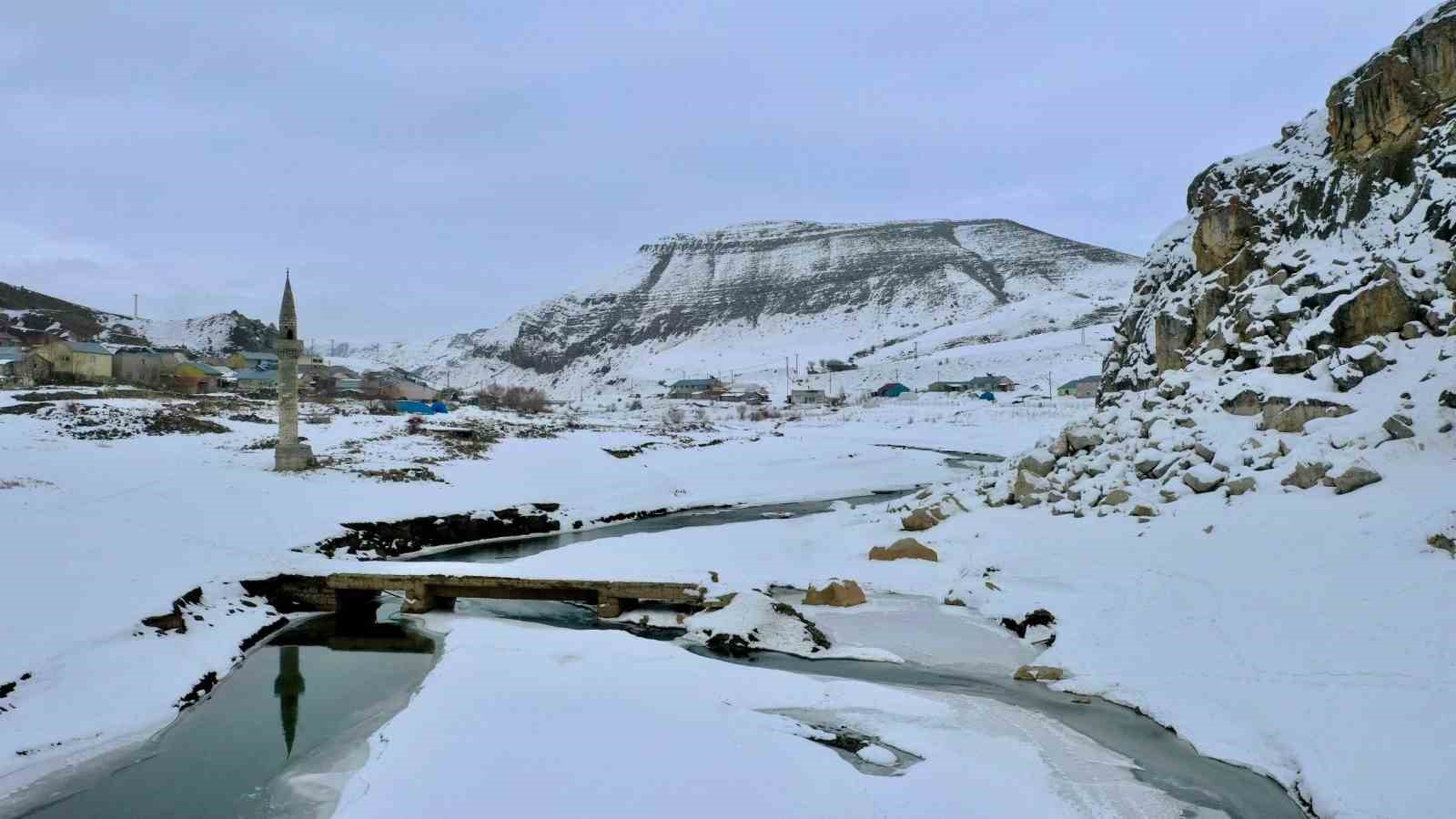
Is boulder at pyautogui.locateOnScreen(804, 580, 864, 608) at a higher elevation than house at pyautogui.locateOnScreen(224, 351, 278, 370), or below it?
below

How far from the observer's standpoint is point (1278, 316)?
19.4m

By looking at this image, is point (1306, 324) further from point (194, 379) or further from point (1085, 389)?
point (194, 379)

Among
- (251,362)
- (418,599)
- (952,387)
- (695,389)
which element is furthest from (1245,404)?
(695,389)

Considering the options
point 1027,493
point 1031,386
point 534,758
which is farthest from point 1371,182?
point 1031,386

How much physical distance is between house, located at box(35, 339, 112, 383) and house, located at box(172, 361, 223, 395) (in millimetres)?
4305

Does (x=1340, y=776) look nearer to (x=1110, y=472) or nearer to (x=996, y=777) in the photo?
(x=996, y=777)

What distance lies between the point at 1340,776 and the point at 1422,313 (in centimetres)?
1268

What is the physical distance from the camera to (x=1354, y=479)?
13523mm

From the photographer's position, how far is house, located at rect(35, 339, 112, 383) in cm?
5483

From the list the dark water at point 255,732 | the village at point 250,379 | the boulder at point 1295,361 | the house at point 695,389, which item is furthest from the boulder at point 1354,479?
the house at point 695,389

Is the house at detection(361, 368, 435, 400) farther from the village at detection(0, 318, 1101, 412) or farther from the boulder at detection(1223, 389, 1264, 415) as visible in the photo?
the boulder at detection(1223, 389, 1264, 415)

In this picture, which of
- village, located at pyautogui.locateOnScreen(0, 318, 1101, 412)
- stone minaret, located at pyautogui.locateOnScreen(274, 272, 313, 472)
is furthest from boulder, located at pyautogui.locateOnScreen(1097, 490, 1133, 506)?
village, located at pyautogui.locateOnScreen(0, 318, 1101, 412)

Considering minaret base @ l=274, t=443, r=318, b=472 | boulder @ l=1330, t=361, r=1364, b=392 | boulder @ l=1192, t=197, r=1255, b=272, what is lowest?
minaret base @ l=274, t=443, r=318, b=472

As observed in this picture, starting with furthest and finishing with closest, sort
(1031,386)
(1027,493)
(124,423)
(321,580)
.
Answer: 1. (1031,386)
2. (124,423)
3. (1027,493)
4. (321,580)
